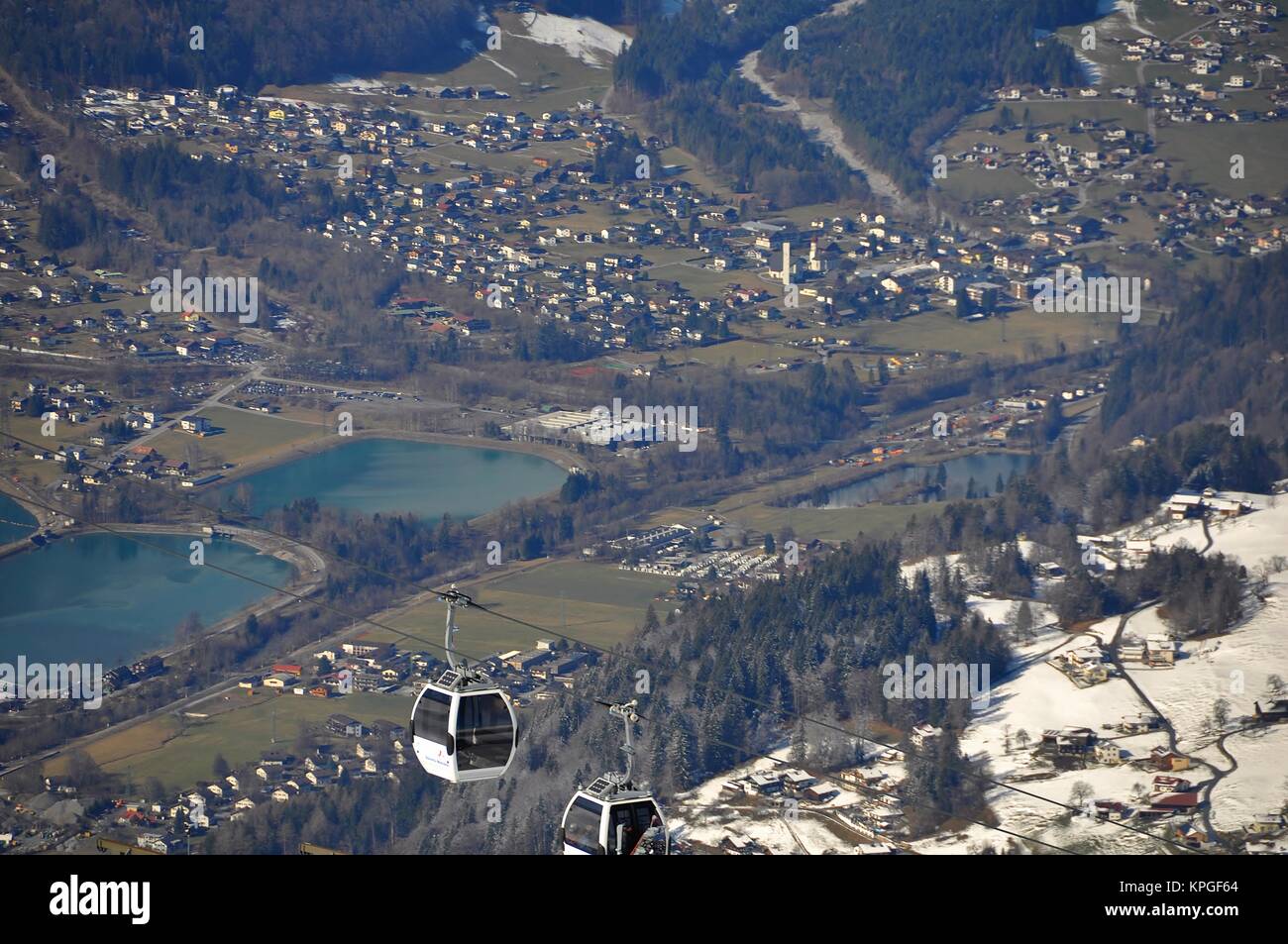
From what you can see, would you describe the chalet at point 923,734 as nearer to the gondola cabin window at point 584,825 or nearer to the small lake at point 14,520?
the gondola cabin window at point 584,825

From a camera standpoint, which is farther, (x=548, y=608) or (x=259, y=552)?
(x=259, y=552)

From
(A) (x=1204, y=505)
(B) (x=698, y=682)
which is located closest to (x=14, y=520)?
(B) (x=698, y=682)

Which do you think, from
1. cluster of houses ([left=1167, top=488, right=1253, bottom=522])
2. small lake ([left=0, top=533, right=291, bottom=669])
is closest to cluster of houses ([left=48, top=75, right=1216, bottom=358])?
small lake ([left=0, top=533, right=291, bottom=669])

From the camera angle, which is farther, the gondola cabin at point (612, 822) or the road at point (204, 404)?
the road at point (204, 404)

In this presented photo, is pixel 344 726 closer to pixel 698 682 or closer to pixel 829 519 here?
pixel 698 682

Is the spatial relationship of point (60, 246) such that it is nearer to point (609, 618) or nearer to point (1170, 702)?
point (609, 618)

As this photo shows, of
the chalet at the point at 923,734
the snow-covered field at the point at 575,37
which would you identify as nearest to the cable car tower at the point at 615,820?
the chalet at the point at 923,734
